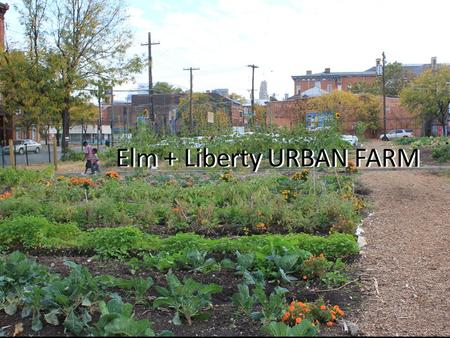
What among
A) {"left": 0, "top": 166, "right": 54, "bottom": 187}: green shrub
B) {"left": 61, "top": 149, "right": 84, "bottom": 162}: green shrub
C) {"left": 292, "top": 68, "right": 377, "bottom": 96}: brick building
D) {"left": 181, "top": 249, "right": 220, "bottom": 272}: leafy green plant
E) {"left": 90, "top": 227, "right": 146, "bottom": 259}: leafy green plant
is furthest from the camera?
{"left": 292, "top": 68, "right": 377, "bottom": 96}: brick building

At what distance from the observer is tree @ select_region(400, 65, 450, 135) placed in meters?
50.8

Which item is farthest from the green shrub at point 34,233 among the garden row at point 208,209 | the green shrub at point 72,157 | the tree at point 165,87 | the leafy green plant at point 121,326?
the tree at point 165,87

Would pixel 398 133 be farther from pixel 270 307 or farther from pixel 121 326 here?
pixel 121 326

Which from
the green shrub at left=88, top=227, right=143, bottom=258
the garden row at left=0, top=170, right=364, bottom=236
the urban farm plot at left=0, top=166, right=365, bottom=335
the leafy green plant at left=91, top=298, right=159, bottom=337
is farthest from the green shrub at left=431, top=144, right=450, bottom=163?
the leafy green plant at left=91, top=298, right=159, bottom=337

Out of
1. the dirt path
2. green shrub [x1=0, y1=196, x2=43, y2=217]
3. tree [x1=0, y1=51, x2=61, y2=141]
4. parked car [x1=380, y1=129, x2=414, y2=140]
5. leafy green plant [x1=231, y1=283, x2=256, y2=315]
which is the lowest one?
the dirt path

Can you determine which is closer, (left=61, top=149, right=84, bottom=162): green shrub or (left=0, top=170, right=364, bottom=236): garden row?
(left=0, top=170, right=364, bottom=236): garden row

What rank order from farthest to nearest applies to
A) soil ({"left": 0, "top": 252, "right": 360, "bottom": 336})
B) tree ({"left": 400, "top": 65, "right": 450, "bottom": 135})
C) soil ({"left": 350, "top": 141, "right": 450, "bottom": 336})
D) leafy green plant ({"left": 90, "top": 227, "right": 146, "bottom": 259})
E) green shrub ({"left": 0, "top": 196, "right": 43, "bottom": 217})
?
tree ({"left": 400, "top": 65, "right": 450, "bottom": 135}), green shrub ({"left": 0, "top": 196, "right": 43, "bottom": 217}), leafy green plant ({"left": 90, "top": 227, "right": 146, "bottom": 259}), soil ({"left": 350, "top": 141, "right": 450, "bottom": 336}), soil ({"left": 0, "top": 252, "right": 360, "bottom": 336})

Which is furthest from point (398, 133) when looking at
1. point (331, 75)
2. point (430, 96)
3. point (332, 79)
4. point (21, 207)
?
point (21, 207)

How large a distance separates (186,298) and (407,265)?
3.06 metres

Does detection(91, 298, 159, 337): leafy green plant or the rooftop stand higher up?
the rooftop

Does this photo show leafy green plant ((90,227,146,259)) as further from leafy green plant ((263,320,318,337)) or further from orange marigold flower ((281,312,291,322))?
leafy green plant ((263,320,318,337))

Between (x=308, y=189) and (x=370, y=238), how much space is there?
10.1 feet

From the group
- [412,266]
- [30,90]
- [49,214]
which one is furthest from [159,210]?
[30,90]

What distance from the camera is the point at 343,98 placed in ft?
180
